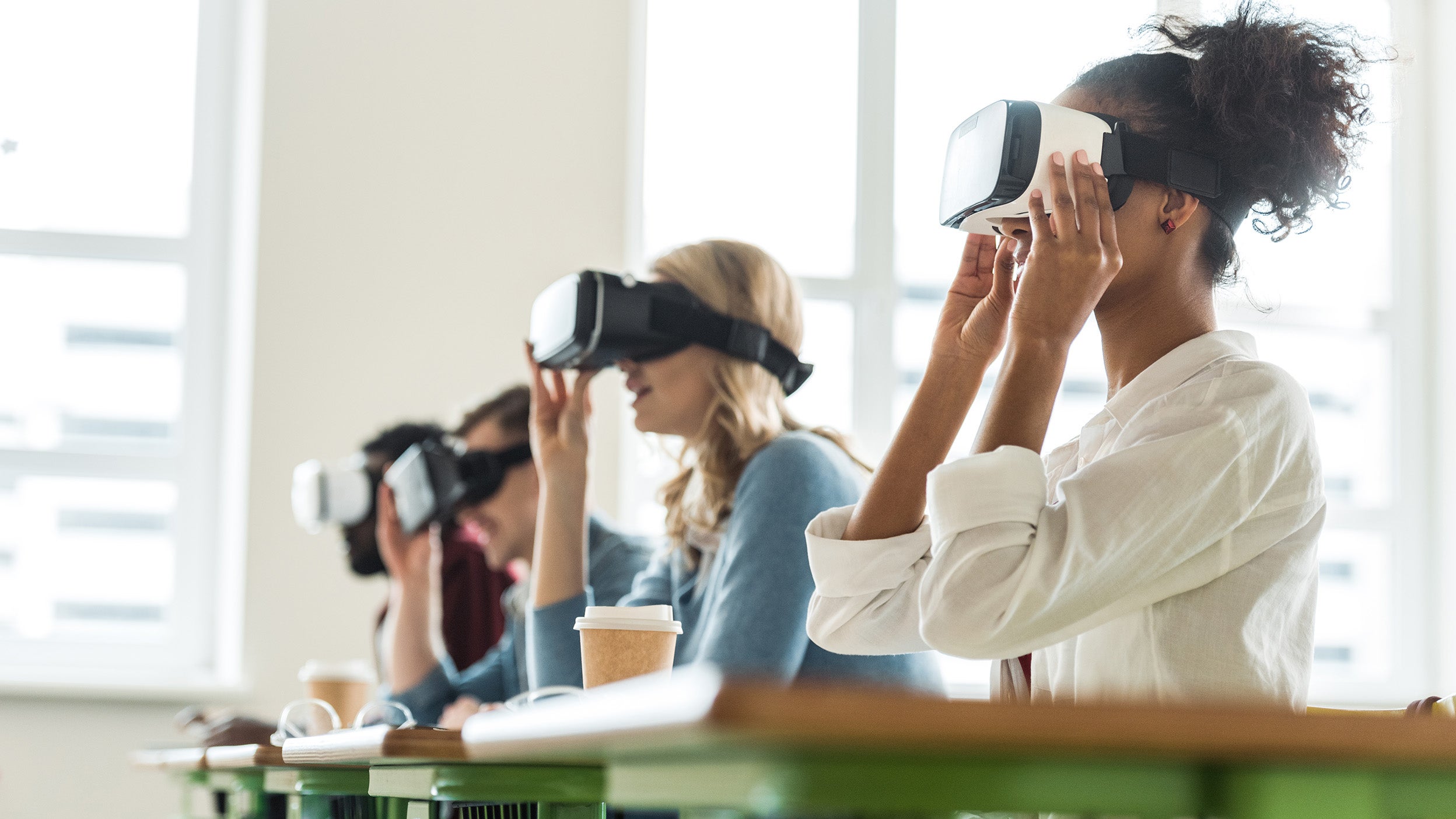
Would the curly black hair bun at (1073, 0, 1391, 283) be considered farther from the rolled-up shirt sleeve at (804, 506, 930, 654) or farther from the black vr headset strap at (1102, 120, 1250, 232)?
the rolled-up shirt sleeve at (804, 506, 930, 654)

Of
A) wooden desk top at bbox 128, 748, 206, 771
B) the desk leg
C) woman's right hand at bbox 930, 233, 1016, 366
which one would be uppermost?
woman's right hand at bbox 930, 233, 1016, 366

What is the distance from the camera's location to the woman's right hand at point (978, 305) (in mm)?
1339

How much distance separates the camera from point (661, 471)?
159 inches

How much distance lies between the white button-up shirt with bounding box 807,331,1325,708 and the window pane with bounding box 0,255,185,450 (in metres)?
3.44

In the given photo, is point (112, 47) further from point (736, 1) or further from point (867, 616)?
point (867, 616)

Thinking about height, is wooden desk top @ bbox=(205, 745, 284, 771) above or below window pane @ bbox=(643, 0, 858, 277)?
below

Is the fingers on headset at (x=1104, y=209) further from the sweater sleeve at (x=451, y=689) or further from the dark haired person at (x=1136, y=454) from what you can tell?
the sweater sleeve at (x=451, y=689)

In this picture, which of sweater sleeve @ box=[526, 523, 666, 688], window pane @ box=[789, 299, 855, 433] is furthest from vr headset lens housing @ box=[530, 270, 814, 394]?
window pane @ box=[789, 299, 855, 433]

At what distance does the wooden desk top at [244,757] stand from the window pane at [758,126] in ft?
8.29

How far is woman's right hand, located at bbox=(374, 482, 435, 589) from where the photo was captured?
9.52 ft

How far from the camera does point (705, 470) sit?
1931 millimetres

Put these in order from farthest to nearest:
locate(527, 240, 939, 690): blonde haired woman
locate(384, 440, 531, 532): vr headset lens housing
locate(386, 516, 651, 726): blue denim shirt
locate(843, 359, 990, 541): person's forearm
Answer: locate(384, 440, 531, 532): vr headset lens housing, locate(386, 516, 651, 726): blue denim shirt, locate(527, 240, 939, 690): blonde haired woman, locate(843, 359, 990, 541): person's forearm

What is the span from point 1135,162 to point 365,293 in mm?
2932

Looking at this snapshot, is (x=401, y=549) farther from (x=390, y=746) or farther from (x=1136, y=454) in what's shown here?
(x=1136, y=454)
